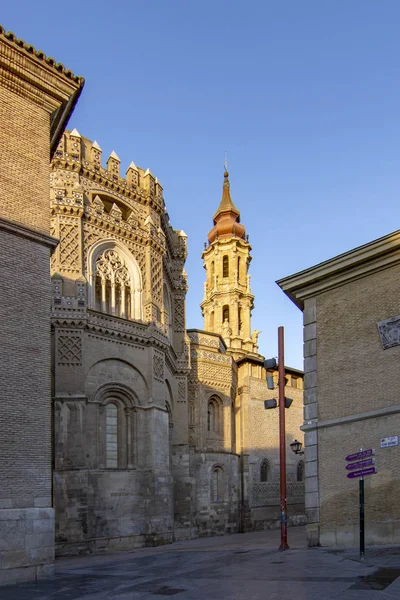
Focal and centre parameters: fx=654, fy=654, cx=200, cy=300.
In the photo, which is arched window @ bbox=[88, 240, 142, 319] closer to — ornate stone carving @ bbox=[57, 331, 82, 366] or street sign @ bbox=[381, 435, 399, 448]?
ornate stone carving @ bbox=[57, 331, 82, 366]

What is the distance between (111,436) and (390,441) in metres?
13.6

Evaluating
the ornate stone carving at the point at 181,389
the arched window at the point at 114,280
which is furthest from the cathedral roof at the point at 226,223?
the arched window at the point at 114,280

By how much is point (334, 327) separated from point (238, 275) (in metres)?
36.9

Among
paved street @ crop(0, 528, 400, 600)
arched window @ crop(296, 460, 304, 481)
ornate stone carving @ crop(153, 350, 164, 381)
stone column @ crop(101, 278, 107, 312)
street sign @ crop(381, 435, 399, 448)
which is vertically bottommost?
arched window @ crop(296, 460, 304, 481)

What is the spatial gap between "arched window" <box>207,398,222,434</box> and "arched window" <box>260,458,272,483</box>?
4.56 metres

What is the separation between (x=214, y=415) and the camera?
35750 mm

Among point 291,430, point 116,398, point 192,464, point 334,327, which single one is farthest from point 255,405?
point 334,327

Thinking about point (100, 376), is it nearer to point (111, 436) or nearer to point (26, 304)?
point (111, 436)

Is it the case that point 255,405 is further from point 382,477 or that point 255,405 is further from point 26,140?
point 26,140

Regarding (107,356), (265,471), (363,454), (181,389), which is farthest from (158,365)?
(363,454)

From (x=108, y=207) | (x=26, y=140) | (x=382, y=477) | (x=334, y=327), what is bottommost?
(x=382, y=477)

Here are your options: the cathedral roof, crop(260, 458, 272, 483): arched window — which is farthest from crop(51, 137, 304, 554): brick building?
the cathedral roof

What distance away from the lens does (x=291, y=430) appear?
1630 inches

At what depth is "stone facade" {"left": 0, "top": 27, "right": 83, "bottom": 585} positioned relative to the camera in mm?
12211
